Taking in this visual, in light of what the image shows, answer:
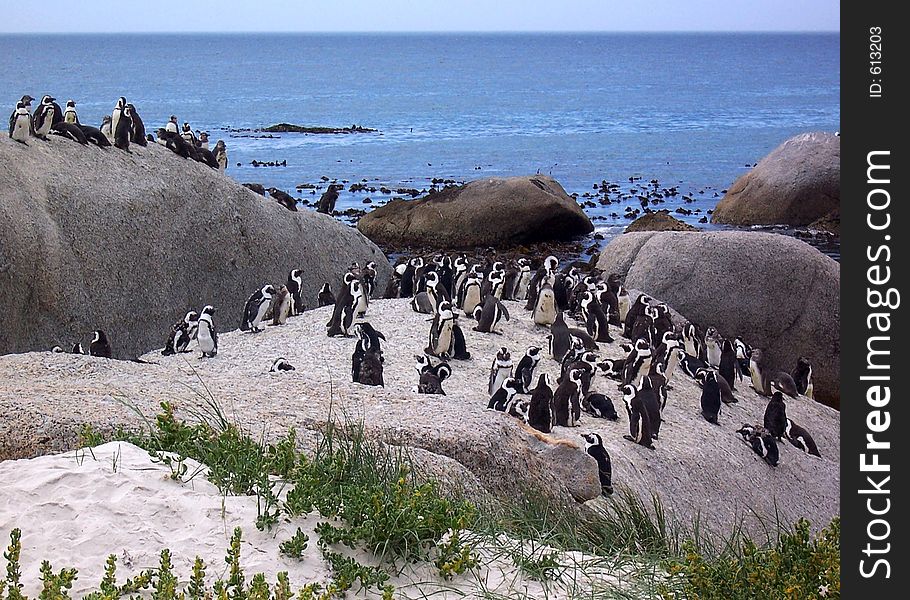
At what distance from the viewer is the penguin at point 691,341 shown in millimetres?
12942

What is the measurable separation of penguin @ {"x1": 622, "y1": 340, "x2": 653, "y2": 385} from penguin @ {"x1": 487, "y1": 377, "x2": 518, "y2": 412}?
1.73 m

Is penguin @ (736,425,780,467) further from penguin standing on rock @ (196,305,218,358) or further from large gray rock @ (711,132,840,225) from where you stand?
large gray rock @ (711,132,840,225)

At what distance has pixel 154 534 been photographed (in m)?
4.04

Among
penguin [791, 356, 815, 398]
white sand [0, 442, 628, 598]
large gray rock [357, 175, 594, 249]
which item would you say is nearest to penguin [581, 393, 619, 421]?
penguin [791, 356, 815, 398]

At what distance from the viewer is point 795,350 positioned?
15.2 meters

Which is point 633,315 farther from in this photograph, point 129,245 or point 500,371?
point 129,245

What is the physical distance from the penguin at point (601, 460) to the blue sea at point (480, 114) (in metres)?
17.0

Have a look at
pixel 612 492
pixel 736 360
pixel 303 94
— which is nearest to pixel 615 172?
pixel 736 360

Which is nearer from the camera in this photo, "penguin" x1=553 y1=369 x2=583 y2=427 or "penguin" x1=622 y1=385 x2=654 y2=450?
"penguin" x1=622 y1=385 x2=654 y2=450

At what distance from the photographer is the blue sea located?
37.1 meters

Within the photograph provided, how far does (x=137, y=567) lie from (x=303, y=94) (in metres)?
80.6

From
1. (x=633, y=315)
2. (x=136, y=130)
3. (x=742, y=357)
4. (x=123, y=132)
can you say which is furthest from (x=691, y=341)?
(x=136, y=130)

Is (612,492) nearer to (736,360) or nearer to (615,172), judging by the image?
(736,360)

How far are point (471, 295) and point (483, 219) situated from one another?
9.25m
